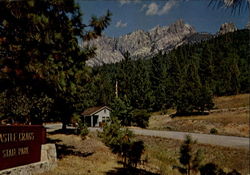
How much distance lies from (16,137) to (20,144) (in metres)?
0.41

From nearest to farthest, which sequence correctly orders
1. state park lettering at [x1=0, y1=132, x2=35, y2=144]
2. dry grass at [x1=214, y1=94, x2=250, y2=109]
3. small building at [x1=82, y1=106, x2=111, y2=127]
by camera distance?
state park lettering at [x1=0, y1=132, x2=35, y2=144] < small building at [x1=82, y1=106, x2=111, y2=127] < dry grass at [x1=214, y1=94, x2=250, y2=109]

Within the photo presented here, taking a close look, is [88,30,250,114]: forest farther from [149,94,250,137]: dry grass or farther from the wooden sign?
the wooden sign

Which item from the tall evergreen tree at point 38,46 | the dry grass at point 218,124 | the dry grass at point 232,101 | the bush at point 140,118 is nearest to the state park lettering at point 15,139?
the tall evergreen tree at point 38,46

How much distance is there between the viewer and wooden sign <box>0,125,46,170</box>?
9398mm

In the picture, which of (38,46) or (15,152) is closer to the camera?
(15,152)

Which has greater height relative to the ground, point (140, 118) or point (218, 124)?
point (140, 118)

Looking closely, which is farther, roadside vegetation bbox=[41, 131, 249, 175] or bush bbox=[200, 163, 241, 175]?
bush bbox=[200, 163, 241, 175]

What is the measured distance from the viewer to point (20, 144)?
33.7ft

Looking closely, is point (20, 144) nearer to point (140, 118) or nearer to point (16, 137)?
point (16, 137)

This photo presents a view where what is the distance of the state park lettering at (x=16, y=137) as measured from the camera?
9.40 meters

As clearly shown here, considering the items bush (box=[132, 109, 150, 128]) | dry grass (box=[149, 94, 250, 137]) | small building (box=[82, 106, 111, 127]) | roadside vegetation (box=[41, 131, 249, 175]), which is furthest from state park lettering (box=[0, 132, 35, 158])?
small building (box=[82, 106, 111, 127])

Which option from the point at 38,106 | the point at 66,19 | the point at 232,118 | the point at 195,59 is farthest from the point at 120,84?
the point at 66,19

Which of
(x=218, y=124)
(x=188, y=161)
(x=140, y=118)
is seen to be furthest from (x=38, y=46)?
(x=218, y=124)

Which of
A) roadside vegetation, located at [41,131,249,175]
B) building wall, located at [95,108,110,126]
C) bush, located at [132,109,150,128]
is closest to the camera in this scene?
roadside vegetation, located at [41,131,249,175]
